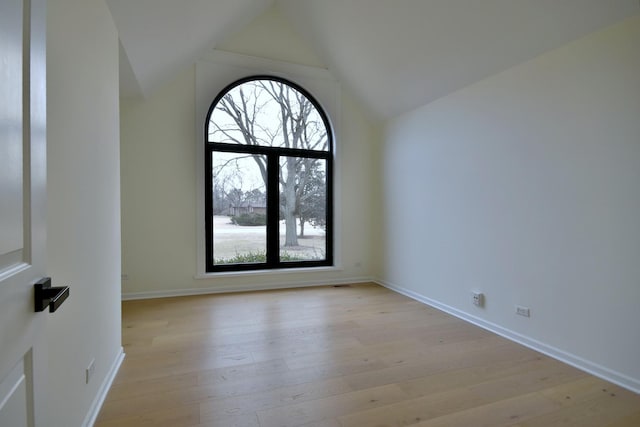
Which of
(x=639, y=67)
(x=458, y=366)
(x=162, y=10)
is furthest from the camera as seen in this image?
(x=162, y=10)

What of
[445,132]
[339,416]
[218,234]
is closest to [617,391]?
[339,416]

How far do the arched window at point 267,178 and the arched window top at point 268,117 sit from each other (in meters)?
0.01

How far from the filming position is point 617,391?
2.01 meters

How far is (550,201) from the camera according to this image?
8.22 ft

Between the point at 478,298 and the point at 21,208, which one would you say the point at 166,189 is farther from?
the point at 478,298

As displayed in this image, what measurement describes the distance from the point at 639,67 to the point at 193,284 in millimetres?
4700

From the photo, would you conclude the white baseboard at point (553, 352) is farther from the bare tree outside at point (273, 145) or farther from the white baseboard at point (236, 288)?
the bare tree outside at point (273, 145)

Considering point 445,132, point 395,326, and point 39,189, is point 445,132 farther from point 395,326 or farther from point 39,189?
point 39,189

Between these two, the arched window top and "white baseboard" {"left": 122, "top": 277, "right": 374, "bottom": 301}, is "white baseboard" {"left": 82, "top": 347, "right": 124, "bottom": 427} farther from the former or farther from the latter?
the arched window top

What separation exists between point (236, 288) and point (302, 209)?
1.49 m

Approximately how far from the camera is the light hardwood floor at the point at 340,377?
Result: 1.74 metres

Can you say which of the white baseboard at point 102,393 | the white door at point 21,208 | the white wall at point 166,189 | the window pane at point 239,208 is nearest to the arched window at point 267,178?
the window pane at point 239,208

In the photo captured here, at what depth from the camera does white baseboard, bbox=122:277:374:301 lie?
3.90 meters

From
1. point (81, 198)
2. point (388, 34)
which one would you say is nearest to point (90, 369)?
point (81, 198)
